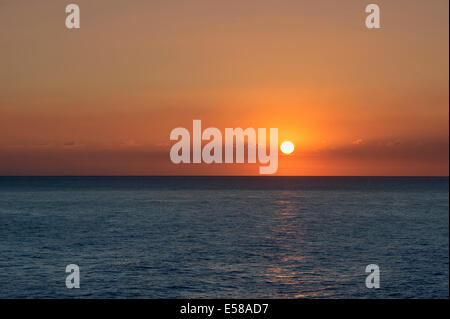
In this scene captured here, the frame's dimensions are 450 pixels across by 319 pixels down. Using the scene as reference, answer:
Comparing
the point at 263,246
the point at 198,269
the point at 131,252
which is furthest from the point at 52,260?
the point at 263,246

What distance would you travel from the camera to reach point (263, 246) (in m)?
68.9

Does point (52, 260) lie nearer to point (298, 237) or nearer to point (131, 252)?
point (131, 252)

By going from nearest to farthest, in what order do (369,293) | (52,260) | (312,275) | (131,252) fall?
(369,293)
(312,275)
(52,260)
(131,252)

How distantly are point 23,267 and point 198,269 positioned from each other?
1951cm

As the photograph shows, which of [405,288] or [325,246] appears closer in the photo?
[405,288]

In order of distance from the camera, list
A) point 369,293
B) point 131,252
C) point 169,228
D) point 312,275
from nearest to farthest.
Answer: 1. point 369,293
2. point 312,275
3. point 131,252
4. point 169,228

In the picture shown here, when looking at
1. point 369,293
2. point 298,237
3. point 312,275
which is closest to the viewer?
point 369,293

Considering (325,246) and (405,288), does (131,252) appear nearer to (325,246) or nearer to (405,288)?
(325,246)

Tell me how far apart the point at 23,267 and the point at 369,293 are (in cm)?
3675

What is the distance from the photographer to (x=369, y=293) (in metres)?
40.6

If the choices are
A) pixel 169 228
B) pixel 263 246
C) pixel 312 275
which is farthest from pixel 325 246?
pixel 169 228
